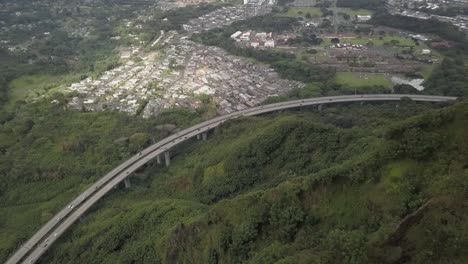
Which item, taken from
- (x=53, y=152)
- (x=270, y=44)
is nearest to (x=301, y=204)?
(x=53, y=152)

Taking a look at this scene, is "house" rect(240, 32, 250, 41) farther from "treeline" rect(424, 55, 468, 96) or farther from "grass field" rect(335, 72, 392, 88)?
"treeline" rect(424, 55, 468, 96)

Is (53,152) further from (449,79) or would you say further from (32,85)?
(449,79)

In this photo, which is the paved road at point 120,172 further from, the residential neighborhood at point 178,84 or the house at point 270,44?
the house at point 270,44

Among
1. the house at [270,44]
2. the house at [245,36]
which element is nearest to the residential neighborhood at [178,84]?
the house at [270,44]

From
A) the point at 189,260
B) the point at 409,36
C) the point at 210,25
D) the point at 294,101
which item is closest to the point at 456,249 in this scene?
the point at 189,260

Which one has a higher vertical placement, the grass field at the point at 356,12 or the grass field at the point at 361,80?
the grass field at the point at 356,12

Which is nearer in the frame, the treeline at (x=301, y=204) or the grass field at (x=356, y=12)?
the treeline at (x=301, y=204)

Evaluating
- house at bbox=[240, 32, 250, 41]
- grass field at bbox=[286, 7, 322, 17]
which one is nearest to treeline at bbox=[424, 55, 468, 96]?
house at bbox=[240, 32, 250, 41]
